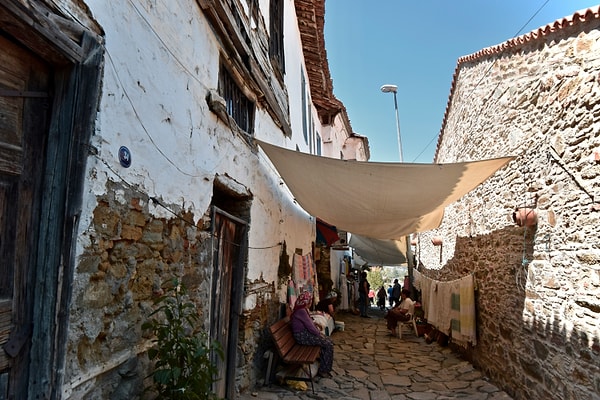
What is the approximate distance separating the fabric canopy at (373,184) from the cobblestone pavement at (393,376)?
8.24 feet

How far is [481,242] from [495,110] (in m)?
2.08

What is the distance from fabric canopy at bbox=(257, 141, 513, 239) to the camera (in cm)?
463

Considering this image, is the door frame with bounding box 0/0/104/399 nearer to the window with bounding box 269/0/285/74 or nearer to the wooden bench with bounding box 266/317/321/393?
the wooden bench with bounding box 266/317/321/393

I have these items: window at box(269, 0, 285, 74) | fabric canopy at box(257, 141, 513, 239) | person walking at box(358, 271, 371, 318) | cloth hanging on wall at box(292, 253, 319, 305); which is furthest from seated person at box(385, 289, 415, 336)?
window at box(269, 0, 285, 74)

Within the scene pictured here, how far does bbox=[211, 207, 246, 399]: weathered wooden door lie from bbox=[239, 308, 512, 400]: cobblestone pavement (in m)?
0.47

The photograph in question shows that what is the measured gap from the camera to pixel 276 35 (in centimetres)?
650

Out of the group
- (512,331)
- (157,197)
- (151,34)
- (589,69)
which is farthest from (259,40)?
(512,331)

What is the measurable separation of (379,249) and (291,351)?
11.6 m

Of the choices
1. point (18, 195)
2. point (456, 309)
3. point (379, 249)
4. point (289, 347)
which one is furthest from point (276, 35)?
point (379, 249)

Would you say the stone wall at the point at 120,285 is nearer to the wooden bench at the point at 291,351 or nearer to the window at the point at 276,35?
the wooden bench at the point at 291,351

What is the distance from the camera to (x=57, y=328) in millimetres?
1652

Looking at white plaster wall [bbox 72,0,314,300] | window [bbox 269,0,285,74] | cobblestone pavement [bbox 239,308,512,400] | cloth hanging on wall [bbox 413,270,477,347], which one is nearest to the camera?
white plaster wall [bbox 72,0,314,300]

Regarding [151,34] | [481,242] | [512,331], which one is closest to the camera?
[151,34]

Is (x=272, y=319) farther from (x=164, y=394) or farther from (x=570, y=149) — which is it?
(x=570, y=149)
